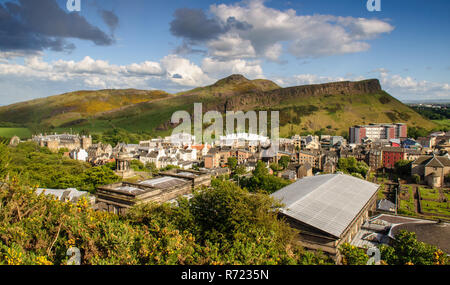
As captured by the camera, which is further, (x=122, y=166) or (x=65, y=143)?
(x=65, y=143)

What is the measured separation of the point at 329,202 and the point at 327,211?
234 centimetres

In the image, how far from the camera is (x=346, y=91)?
17600 centimetres

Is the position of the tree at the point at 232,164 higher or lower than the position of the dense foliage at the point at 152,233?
lower

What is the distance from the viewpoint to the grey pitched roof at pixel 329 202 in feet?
74.8

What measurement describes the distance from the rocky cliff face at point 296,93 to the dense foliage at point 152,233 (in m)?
167

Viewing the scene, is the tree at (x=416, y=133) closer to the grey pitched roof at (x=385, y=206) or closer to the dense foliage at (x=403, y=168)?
the dense foliage at (x=403, y=168)

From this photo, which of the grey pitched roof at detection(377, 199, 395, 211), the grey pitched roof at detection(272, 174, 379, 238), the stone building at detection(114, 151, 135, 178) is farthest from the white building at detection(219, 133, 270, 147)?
the grey pitched roof at detection(272, 174, 379, 238)

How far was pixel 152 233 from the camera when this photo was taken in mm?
14938

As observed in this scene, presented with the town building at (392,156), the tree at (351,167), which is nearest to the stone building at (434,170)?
the town building at (392,156)

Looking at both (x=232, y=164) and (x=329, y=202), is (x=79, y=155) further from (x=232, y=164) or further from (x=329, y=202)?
(x=329, y=202)

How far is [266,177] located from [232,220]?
34.9m

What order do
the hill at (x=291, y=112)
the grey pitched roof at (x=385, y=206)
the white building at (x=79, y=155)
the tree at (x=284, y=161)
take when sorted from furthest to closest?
the hill at (x=291, y=112)
the white building at (x=79, y=155)
the tree at (x=284, y=161)
the grey pitched roof at (x=385, y=206)

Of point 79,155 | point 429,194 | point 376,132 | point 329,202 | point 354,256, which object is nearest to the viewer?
point 354,256

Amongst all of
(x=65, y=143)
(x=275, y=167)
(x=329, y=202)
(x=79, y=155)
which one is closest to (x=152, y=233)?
(x=329, y=202)
